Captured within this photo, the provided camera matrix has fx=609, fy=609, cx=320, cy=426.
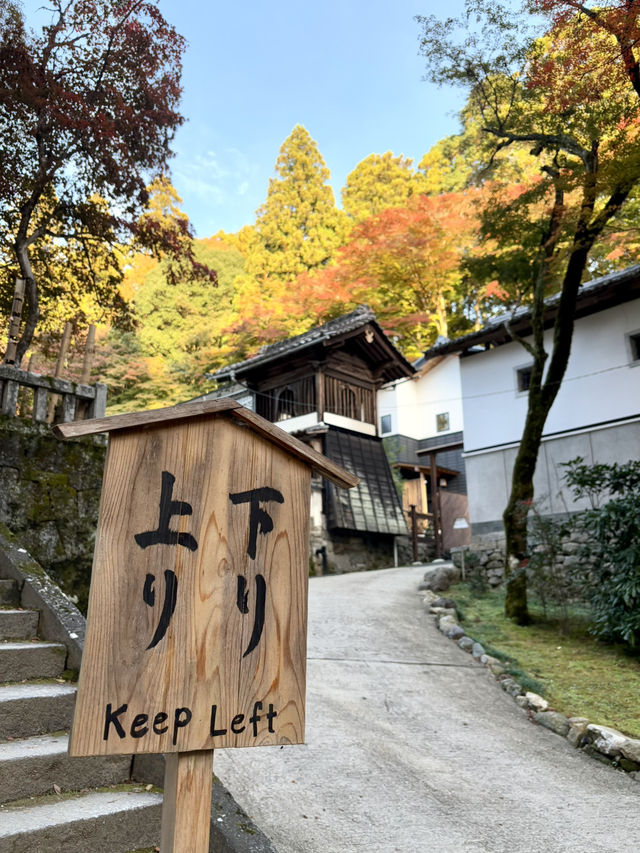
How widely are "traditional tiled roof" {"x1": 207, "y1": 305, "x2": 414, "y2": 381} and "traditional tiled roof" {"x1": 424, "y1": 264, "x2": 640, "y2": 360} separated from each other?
14.6 ft

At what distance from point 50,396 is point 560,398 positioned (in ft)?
35.9

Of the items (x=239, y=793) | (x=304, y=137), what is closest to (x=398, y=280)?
(x=304, y=137)

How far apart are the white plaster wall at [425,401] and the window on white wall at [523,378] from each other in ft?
41.7

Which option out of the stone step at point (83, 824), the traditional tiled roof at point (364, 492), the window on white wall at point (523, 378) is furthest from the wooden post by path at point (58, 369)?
the traditional tiled roof at point (364, 492)

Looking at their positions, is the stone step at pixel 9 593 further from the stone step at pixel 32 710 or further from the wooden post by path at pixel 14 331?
the wooden post by path at pixel 14 331

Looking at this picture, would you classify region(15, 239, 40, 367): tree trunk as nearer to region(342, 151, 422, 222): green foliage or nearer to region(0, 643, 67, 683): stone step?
region(0, 643, 67, 683): stone step

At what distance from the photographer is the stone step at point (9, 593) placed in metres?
4.62

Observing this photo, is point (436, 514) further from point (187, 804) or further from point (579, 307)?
point (187, 804)

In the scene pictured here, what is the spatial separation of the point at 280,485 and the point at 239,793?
2.62m

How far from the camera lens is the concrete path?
144 inches

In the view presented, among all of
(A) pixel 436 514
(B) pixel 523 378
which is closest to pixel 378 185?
(A) pixel 436 514

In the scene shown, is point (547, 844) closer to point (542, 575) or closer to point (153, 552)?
point (153, 552)

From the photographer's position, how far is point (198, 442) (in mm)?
2459

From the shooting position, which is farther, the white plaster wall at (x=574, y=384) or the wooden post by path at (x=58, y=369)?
the white plaster wall at (x=574, y=384)
